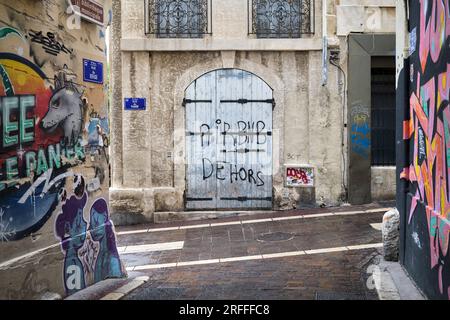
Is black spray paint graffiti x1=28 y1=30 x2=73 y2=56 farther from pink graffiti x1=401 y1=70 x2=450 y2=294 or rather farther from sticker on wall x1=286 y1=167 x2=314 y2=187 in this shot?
sticker on wall x1=286 y1=167 x2=314 y2=187

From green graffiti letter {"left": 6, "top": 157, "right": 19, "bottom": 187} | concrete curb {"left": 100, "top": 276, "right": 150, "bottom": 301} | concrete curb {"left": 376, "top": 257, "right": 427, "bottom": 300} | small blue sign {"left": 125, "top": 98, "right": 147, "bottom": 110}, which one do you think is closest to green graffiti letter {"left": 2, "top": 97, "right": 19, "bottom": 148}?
green graffiti letter {"left": 6, "top": 157, "right": 19, "bottom": 187}

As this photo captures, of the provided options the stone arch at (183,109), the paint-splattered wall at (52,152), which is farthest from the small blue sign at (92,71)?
the stone arch at (183,109)

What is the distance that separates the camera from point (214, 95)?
40.8 feet

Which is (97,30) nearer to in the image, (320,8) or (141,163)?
(141,163)

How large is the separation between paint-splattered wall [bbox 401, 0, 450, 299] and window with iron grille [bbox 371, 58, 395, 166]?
5.65 metres

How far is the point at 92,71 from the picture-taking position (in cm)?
702

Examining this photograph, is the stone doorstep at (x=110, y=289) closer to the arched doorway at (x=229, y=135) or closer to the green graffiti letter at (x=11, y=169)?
the green graffiti letter at (x=11, y=169)

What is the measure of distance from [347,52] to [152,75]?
428 centimetres

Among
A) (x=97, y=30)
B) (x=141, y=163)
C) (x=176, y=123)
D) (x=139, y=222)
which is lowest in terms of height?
(x=139, y=222)

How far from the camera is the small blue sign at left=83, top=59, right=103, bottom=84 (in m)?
6.84

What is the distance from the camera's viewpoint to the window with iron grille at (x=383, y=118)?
41.8 feet

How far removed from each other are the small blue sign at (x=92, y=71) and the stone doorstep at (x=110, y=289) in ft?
8.10
